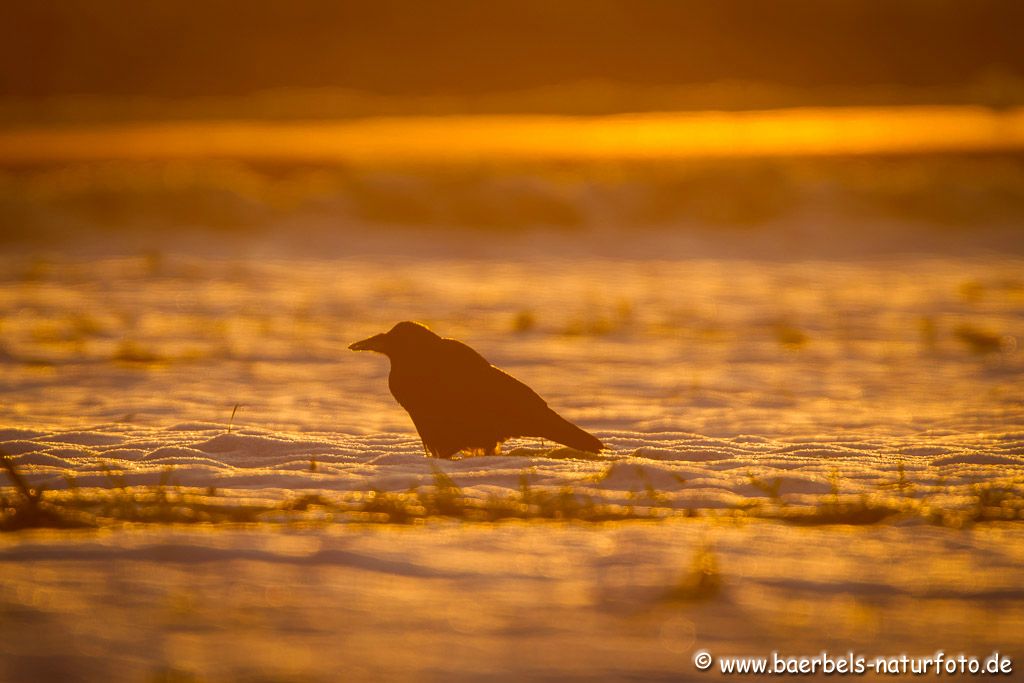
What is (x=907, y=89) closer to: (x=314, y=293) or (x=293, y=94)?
(x=293, y=94)

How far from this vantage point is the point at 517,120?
33.8m

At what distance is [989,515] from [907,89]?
38275 millimetres

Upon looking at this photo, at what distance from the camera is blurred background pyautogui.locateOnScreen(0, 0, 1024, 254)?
60.2 feet

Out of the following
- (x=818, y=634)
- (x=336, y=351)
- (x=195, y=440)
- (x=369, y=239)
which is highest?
(x=369, y=239)

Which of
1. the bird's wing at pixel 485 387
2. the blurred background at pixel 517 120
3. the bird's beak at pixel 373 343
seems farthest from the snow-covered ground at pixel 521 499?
the blurred background at pixel 517 120

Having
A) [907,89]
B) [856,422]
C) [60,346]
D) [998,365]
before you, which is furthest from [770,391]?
[907,89]

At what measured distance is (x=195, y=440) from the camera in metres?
7.04

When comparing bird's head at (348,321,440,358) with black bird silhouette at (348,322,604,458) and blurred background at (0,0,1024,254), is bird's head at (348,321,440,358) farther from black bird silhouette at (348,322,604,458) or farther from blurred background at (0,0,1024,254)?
blurred background at (0,0,1024,254)

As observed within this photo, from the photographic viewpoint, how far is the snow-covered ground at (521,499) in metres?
4.27

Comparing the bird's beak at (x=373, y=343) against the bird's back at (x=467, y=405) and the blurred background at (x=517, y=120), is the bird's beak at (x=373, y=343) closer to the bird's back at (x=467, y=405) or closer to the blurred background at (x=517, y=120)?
the bird's back at (x=467, y=405)

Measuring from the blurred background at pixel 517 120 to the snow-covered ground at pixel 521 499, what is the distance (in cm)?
645

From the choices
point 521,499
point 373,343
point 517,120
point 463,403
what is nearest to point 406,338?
point 373,343

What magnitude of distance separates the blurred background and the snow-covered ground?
6.45 meters

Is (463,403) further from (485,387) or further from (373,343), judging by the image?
(373,343)
